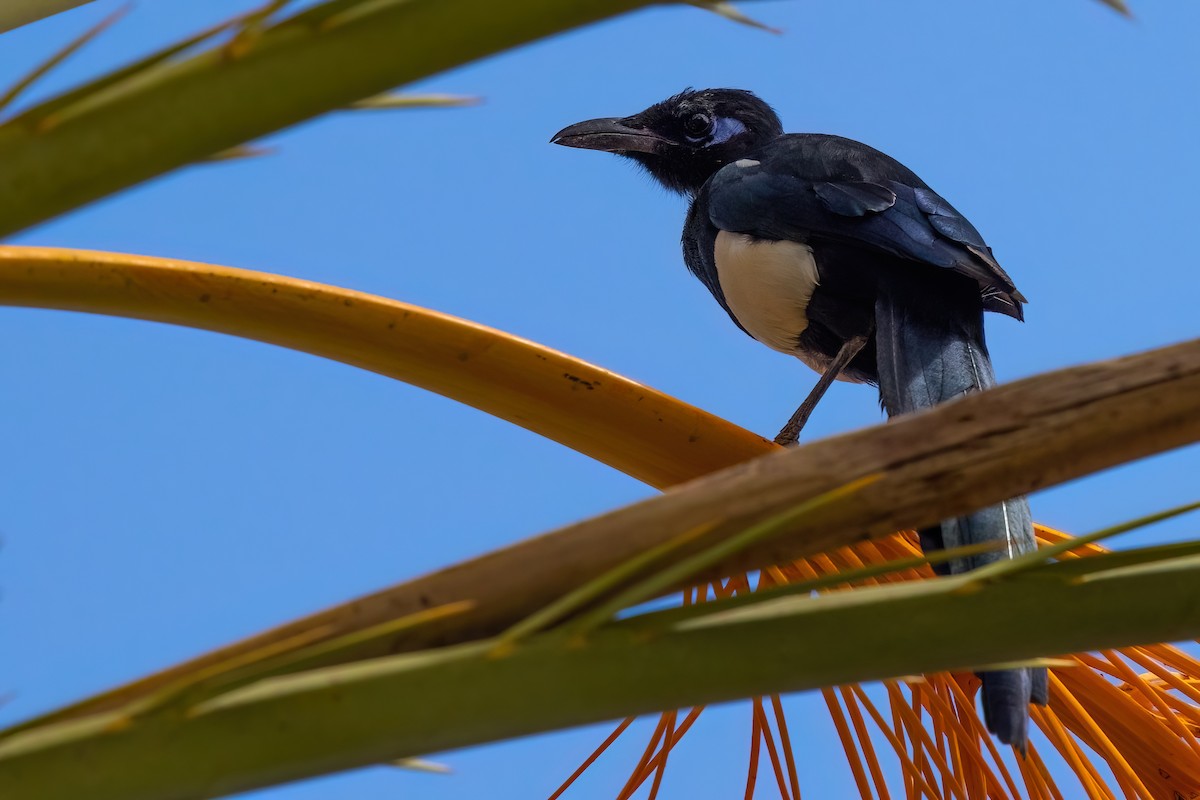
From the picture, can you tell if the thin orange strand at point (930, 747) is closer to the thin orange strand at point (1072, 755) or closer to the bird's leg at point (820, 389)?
the thin orange strand at point (1072, 755)

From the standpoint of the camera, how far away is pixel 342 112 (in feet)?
2.28

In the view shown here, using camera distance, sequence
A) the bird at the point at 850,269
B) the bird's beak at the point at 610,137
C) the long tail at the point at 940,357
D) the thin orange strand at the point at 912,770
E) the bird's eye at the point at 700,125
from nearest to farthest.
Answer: the thin orange strand at the point at 912,770, the long tail at the point at 940,357, the bird at the point at 850,269, the bird's beak at the point at 610,137, the bird's eye at the point at 700,125

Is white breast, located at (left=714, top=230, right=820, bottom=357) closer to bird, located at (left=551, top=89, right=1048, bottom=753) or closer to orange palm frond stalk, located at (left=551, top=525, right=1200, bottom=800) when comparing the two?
bird, located at (left=551, top=89, right=1048, bottom=753)

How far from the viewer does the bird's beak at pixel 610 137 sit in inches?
120

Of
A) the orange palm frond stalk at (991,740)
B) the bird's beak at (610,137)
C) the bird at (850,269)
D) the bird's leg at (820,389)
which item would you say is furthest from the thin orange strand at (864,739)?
the bird's beak at (610,137)

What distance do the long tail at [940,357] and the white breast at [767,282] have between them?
20 cm

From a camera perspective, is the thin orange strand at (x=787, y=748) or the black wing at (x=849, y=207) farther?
the black wing at (x=849, y=207)

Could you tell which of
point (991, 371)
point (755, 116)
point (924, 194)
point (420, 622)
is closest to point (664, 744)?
point (420, 622)

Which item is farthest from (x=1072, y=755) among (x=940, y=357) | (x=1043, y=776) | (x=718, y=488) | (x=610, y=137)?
(x=610, y=137)

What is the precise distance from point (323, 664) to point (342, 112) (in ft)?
0.96

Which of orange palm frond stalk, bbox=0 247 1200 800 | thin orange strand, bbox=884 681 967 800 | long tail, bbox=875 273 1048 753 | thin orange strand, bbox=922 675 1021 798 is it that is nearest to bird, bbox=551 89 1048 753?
long tail, bbox=875 273 1048 753

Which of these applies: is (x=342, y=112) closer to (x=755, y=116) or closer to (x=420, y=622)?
(x=420, y=622)

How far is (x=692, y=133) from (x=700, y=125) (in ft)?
0.09

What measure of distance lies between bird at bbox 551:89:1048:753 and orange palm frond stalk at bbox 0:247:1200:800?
53cm
